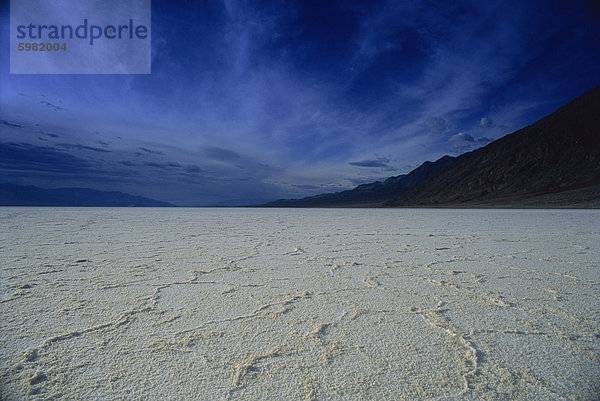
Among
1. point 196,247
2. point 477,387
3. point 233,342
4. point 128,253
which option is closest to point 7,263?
point 128,253

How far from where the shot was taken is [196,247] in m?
3.60

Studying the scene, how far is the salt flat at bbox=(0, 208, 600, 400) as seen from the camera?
0.96 metres

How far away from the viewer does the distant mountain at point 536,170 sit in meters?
27.7

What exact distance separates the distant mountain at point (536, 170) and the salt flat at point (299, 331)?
88.0 ft

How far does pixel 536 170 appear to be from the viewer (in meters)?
33.5

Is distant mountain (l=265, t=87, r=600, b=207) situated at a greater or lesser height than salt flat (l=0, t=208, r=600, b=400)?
greater

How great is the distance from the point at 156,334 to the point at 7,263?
2337mm

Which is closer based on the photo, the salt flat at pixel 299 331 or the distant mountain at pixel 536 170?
the salt flat at pixel 299 331

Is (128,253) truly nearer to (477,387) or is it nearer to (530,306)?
(477,387)

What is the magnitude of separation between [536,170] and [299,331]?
42241 millimetres

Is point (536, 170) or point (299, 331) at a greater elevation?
point (536, 170)

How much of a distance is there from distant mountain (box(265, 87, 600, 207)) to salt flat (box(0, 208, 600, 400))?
88.0ft

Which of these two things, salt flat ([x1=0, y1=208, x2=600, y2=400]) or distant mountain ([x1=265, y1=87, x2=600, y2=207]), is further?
distant mountain ([x1=265, y1=87, x2=600, y2=207])

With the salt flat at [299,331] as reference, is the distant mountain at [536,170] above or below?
above
